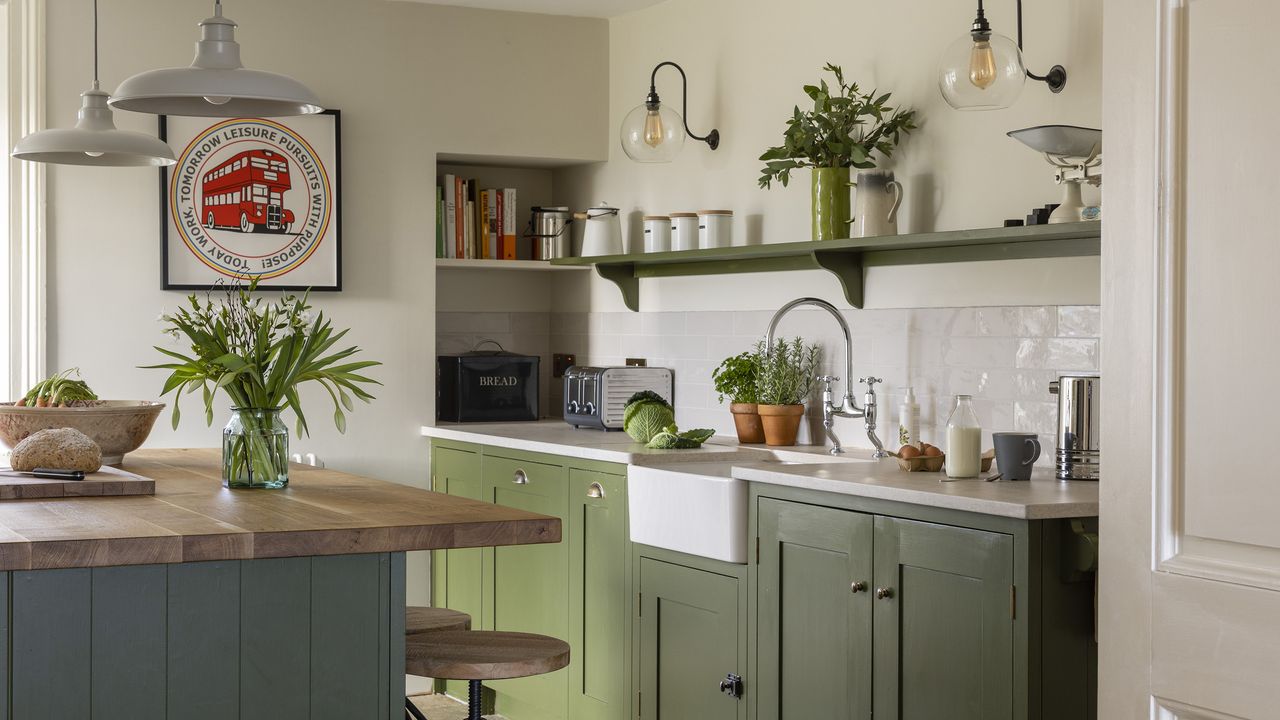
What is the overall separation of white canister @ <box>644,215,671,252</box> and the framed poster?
43.2 inches

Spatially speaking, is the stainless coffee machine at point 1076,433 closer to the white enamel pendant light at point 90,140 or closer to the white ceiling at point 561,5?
the white enamel pendant light at point 90,140

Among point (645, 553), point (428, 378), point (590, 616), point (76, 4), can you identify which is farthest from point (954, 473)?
point (76, 4)

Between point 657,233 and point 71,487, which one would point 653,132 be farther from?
point 71,487

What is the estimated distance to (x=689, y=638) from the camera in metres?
3.69

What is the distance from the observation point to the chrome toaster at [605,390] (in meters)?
4.71

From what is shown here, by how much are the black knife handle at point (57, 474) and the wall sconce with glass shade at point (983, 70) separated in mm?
2139

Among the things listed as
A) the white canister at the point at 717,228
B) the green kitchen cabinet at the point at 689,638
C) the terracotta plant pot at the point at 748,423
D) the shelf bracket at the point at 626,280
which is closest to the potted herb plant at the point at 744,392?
the terracotta plant pot at the point at 748,423

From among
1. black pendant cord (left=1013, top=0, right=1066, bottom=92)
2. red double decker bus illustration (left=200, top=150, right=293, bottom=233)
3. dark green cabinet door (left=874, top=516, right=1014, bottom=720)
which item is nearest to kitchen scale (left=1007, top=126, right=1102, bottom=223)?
black pendant cord (left=1013, top=0, right=1066, bottom=92)

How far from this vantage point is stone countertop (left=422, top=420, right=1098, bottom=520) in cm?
274

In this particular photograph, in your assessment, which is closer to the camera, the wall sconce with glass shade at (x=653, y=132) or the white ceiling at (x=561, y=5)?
the wall sconce with glass shade at (x=653, y=132)

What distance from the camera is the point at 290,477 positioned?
325cm

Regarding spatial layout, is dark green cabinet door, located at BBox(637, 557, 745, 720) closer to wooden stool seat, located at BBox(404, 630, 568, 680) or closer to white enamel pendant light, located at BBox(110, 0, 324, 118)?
wooden stool seat, located at BBox(404, 630, 568, 680)

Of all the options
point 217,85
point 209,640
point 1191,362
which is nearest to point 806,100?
point 217,85

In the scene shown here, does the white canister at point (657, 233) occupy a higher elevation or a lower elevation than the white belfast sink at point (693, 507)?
higher
